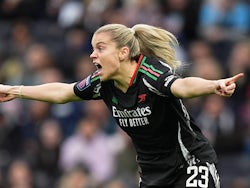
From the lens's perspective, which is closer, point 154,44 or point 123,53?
point 123,53

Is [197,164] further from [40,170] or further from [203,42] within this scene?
[203,42]

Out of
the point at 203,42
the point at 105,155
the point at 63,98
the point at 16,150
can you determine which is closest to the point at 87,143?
the point at 105,155

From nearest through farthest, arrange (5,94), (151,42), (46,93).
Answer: (151,42) < (46,93) < (5,94)

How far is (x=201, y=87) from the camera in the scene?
6.67 meters

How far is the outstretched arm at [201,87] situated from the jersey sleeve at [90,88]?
86cm

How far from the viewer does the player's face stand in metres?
7.36

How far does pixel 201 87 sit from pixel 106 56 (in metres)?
0.97

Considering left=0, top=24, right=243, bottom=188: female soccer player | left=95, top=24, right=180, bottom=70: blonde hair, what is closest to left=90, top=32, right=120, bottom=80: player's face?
left=0, top=24, right=243, bottom=188: female soccer player

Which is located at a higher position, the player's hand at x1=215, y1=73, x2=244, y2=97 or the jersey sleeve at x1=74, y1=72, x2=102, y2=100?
the jersey sleeve at x1=74, y1=72, x2=102, y2=100

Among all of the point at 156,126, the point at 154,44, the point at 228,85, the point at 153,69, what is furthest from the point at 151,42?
the point at 228,85

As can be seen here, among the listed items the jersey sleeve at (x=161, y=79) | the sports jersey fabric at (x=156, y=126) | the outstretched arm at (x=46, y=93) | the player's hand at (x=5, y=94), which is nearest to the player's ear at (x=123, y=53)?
the sports jersey fabric at (x=156, y=126)

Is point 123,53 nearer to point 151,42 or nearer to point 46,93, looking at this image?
point 151,42

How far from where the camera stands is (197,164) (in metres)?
7.37

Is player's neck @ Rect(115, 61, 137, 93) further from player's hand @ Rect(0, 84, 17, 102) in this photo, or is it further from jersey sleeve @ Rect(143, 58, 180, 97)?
player's hand @ Rect(0, 84, 17, 102)
